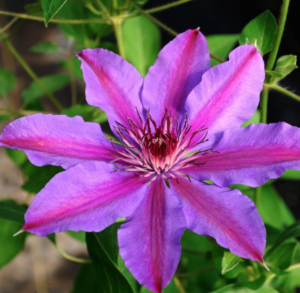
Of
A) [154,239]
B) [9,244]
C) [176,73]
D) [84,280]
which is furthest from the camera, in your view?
[84,280]

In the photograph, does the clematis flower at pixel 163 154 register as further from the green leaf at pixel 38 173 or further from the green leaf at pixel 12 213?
the green leaf at pixel 38 173

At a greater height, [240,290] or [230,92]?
[230,92]

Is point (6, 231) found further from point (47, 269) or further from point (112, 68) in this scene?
point (47, 269)

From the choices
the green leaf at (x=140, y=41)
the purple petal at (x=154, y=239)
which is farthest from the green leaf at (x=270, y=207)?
the purple petal at (x=154, y=239)

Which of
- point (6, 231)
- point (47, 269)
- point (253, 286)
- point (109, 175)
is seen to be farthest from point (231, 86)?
point (47, 269)

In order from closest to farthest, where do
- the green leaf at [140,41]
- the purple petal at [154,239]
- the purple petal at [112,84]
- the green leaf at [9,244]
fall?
the purple petal at [154,239]
the purple petal at [112,84]
the green leaf at [9,244]
the green leaf at [140,41]

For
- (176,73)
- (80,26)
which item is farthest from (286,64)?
(80,26)

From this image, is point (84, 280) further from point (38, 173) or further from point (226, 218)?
point (226, 218)

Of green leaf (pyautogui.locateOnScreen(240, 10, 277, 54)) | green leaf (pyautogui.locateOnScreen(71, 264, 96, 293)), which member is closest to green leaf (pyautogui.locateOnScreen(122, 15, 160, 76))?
green leaf (pyautogui.locateOnScreen(240, 10, 277, 54))
